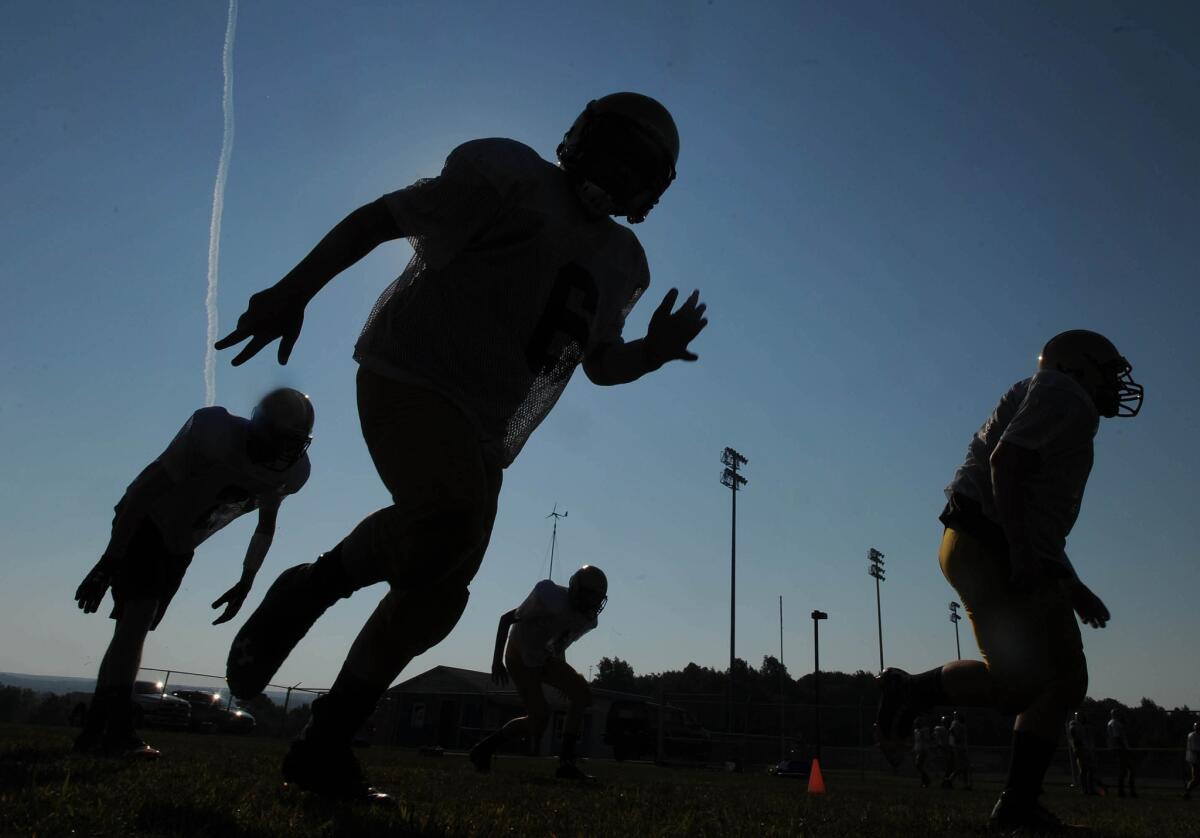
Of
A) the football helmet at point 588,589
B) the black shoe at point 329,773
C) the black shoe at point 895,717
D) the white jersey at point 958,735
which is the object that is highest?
the football helmet at point 588,589

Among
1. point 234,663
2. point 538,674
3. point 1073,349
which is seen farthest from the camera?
point 538,674

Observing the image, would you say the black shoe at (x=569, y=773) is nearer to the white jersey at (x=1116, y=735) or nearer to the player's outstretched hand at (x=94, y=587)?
the player's outstretched hand at (x=94, y=587)

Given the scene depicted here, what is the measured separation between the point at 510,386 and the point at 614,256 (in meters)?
0.77

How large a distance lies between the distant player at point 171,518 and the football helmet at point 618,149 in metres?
2.59

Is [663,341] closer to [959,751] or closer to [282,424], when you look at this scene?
[282,424]

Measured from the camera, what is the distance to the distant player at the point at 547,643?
8477 mm

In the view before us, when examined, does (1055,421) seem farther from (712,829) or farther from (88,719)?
(88,719)

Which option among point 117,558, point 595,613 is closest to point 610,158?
point 117,558

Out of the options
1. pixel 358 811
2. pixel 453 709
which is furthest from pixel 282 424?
pixel 453 709

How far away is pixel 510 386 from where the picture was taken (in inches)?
132

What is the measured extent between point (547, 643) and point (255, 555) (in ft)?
12.3

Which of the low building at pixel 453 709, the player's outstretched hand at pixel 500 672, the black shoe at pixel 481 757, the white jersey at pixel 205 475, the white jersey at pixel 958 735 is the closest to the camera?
the white jersey at pixel 205 475

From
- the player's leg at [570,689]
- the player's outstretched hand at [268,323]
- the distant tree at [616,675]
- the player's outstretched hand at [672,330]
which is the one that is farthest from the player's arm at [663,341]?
the distant tree at [616,675]

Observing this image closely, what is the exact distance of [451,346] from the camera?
10.5 feet
